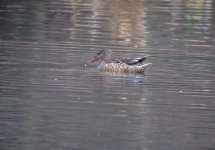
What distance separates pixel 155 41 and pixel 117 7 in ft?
43.1

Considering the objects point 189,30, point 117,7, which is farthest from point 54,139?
point 117,7

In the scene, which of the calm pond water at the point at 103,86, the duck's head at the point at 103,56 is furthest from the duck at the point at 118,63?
the calm pond water at the point at 103,86

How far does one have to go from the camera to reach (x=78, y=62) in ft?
67.8

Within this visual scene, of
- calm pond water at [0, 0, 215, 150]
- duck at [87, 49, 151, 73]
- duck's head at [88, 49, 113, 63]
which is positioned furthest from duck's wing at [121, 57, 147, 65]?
duck's head at [88, 49, 113, 63]

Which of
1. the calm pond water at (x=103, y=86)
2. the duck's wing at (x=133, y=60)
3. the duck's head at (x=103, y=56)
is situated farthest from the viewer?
the duck's head at (x=103, y=56)

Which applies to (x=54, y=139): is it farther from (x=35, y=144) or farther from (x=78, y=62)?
(x=78, y=62)

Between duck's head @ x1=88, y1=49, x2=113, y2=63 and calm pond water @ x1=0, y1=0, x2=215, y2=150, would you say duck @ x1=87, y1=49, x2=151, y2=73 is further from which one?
calm pond water @ x1=0, y1=0, x2=215, y2=150

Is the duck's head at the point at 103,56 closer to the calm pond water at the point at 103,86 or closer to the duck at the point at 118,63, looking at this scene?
the duck at the point at 118,63

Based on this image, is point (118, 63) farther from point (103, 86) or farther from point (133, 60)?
point (103, 86)

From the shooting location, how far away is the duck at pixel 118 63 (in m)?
19.8

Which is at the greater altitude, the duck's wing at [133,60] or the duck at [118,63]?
the duck's wing at [133,60]

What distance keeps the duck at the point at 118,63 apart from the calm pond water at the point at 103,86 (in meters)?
0.21

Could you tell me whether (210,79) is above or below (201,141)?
below

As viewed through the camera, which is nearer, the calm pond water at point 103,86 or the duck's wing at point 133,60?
the calm pond water at point 103,86
